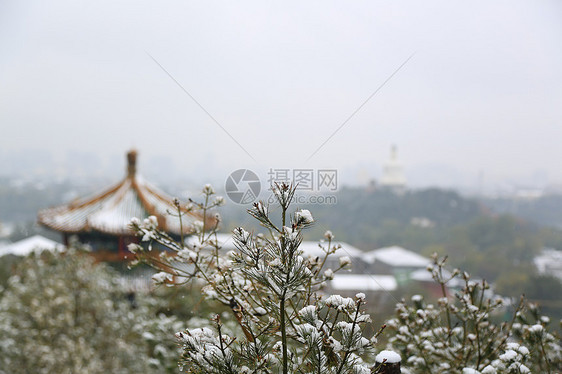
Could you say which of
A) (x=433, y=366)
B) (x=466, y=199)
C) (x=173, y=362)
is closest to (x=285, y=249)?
(x=433, y=366)

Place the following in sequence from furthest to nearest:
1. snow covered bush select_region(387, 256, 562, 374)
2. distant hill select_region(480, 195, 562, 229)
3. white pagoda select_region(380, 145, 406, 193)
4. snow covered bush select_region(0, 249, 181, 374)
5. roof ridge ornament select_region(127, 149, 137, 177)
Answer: white pagoda select_region(380, 145, 406, 193) → distant hill select_region(480, 195, 562, 229) → roof ridge ornament select_region(127, 149, 137, 177) → snow covered bush select_region(0, 249, 181, 374) → snow covered bush select_region(387, 256, 562, 374)

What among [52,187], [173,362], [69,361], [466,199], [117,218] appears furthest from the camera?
[52,187]

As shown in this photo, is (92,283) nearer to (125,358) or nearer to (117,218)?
(125,358)

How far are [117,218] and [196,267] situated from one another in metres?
3.90

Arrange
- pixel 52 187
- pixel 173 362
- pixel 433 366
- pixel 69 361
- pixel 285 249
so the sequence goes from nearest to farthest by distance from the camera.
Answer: pixel 285 249 < pixel 433 366 < pixel 173 362 < pixel 69 361 < pixel 52 187

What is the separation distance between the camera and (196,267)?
1.13 m

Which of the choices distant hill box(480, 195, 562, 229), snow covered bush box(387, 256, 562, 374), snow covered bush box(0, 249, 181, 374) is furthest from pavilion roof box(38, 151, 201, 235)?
distant hill box(480, 195, 562, 229)

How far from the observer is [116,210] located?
4.82 metres

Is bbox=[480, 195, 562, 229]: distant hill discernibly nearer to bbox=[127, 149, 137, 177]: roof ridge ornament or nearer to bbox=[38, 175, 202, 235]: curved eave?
bbox=[38, 175, 202, 235]: curved eave

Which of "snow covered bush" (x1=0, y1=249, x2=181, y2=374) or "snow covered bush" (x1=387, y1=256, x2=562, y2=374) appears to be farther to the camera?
"snow covered bush" (x1=0, y1=249, x2=181, y2=374)

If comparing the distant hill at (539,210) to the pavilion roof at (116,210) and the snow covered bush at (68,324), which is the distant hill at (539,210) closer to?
the pavilion roof at (116,210)

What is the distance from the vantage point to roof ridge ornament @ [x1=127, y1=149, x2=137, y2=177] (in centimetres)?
498

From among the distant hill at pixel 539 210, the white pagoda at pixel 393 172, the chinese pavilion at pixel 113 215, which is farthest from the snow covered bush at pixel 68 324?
the distant hill at pixel 539 210

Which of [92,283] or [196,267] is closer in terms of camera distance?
[196,267]
